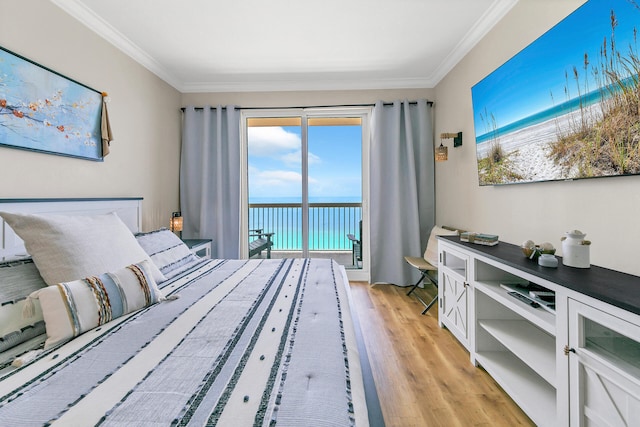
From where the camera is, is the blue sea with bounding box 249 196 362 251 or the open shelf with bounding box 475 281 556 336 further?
the blue sea with bounding box 249 196 362 251

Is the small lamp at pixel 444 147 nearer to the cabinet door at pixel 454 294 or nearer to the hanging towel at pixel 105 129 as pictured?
the cabinet door at pixel 454 294

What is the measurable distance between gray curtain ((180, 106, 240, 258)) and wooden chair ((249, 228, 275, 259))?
12.4 inches

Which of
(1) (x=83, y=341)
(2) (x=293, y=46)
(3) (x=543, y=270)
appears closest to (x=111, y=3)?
(2) (x=293, y=46)

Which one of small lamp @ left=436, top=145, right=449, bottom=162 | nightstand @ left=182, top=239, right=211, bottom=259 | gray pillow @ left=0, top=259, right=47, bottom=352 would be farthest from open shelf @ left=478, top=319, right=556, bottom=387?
nightstand @ left=182, top=239, right=211, bottom=259

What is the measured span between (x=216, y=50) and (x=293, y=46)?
32.4 inches

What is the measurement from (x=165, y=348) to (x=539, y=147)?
2.35m

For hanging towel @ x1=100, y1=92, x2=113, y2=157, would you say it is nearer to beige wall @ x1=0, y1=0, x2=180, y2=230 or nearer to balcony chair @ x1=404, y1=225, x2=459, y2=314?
beige wall @ x1=0, y1=0, x2=180, y2=230

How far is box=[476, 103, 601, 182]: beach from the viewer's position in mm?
1585

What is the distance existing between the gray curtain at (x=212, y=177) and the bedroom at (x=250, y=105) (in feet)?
0.55

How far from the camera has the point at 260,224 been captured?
546cm

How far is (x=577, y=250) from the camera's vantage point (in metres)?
1.44

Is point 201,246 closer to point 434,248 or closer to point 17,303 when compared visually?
point 17,303

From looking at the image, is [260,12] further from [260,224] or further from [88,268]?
[260,224]

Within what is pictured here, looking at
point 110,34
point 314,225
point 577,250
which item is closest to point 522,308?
point 577,250
